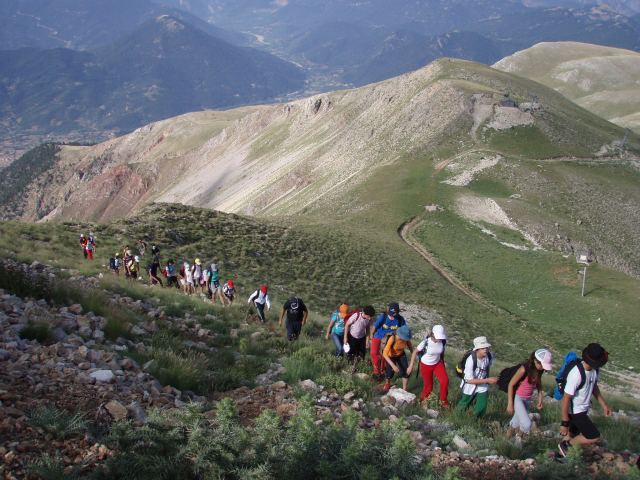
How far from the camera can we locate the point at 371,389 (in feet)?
31.4

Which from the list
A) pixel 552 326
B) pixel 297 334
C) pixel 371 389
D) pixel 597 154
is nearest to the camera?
pixel 371 389

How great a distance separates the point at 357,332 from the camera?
1139 centimetres

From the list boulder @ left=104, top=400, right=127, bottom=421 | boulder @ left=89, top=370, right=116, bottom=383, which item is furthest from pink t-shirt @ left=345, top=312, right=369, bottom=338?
boulder @ left=104, top=400, right=127, bottom=421

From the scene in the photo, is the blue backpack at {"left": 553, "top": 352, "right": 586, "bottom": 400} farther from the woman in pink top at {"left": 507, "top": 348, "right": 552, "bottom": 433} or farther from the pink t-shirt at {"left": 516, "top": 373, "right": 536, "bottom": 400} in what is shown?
the pink t-shirt at {"left": 516, "top": 373, "right": 536, "bottom": 400}

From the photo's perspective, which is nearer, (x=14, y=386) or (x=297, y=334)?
(x=14, y=386)

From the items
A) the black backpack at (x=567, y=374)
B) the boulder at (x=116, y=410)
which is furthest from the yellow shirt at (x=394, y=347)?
the boulder at (x=116, y=410)

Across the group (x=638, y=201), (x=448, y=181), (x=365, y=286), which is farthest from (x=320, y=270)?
(x=638, y=201)

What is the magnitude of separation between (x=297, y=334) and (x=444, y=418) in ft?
17.5

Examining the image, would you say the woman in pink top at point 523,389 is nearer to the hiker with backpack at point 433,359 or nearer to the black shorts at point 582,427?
the black shorts at point 582,427

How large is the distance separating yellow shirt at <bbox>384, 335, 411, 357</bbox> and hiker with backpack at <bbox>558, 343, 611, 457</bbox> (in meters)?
3.41

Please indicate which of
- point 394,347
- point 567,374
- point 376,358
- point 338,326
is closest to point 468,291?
point 338,326

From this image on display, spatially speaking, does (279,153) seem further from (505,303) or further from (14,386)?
(14,386)

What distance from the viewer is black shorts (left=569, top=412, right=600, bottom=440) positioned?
300 inches

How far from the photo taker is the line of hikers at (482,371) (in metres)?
7.68
